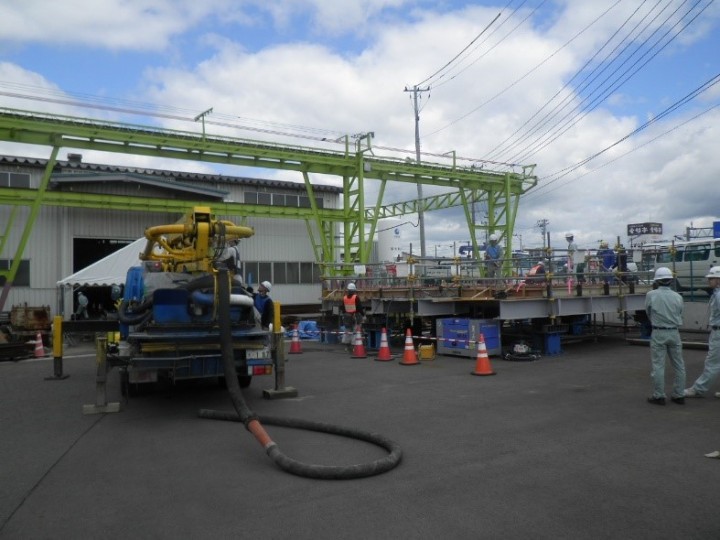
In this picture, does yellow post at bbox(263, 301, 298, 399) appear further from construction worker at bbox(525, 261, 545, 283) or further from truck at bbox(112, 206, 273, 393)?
construction worker at bbox(525, 261, 545, 283)

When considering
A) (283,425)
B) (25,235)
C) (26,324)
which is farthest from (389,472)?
(26,324)

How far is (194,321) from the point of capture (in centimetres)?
803

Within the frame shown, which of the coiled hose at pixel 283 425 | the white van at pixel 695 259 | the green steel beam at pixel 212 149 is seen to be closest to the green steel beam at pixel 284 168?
the green steel beam at pixel 212 149

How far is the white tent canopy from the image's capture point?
19.6 meters

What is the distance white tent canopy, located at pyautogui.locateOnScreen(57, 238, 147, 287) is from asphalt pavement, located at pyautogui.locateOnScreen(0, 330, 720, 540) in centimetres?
991

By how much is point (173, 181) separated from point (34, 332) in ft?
26.9

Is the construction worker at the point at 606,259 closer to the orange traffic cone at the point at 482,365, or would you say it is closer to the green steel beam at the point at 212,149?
the orange traffic cone at the point at 482,365

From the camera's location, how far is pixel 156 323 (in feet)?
25.9

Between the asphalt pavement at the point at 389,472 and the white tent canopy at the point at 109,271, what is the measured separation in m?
9.91

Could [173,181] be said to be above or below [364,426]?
above

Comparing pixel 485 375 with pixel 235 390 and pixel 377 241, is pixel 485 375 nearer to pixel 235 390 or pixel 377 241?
pixel 235 390

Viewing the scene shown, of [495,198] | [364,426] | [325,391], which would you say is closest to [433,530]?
[364,426]

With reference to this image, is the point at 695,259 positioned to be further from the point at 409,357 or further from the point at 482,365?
the point at 482,365

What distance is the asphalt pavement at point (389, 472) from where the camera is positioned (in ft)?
14.0
